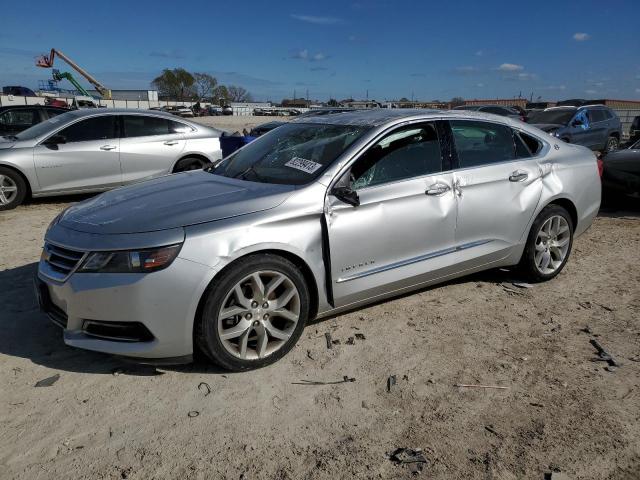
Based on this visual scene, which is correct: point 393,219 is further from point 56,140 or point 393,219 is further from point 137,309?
point 56,140

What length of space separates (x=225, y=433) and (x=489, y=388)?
1524mm

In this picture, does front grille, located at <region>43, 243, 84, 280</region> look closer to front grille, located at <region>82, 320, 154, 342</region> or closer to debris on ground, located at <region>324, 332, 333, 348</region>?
front grille, located at <region>82, 320, 154, 342</region>

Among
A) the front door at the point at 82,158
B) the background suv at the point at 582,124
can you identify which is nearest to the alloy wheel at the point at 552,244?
the front door at the point at 82,158

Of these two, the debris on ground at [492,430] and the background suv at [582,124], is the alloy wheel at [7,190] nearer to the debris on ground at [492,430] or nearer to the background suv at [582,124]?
the debris on ground at [492,430]

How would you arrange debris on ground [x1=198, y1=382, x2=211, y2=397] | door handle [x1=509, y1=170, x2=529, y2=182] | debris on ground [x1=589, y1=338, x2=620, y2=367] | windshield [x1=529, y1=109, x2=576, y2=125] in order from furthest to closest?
windshield [x1=529, y1=109, x2=576, y2=125] → door handle [x1=509, y1=170, x2=529, y2=182] → debris on ground [x1=589, y1=338, x2=620, y2=367] → debris on ground [x1=198, y1=382, x2=211, y2=397]

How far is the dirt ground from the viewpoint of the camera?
8.06 feet

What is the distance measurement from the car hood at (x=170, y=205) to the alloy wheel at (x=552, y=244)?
249 cm

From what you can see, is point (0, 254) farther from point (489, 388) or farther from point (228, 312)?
point (489, 388)

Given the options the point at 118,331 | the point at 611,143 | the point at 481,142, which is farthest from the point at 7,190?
the point at 611,143

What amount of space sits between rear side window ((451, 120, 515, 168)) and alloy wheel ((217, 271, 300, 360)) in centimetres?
180

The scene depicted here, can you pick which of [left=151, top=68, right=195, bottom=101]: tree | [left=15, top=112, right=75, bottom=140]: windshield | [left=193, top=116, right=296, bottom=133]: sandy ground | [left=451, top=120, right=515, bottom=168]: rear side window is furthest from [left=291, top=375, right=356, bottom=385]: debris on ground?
[left=151, top=68, right=195, bottom=101]: tree

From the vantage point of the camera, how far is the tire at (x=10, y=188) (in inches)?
301

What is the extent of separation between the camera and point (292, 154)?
398 cm

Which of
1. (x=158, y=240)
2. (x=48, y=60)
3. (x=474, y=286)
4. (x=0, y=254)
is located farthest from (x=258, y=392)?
(x=48, y=60)
